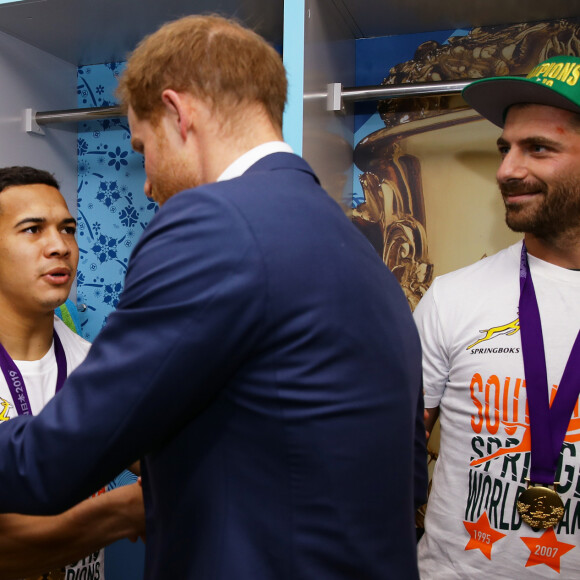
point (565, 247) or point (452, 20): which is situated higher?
point (452, 20)

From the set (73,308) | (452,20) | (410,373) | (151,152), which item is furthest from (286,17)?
(73,308)

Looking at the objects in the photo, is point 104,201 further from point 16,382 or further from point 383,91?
point 383,91

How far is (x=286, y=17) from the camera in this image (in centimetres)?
135

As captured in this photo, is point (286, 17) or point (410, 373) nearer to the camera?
point (410, 373)

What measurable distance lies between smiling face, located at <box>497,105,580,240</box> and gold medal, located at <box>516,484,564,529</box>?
0.45m

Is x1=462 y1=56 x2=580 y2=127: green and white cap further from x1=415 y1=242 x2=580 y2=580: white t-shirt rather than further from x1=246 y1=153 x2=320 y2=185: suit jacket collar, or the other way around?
x1=246 y1=153 x2=320 y2=185: suit jacket collar

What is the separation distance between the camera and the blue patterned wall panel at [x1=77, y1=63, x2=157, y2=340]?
1.99 meters

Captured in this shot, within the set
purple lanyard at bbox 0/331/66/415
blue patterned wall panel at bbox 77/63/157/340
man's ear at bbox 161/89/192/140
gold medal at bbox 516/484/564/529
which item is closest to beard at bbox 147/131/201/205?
man's ear at bbox 161/89/192/140

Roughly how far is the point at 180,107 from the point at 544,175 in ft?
2.38

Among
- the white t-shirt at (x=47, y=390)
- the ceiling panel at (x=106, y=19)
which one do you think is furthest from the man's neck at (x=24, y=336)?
the ceiling panel at (x=106, y=19)

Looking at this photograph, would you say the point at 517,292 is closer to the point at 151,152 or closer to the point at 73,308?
the point at 151,152

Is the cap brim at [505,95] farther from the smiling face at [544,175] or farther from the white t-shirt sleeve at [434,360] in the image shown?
the white t-shirt sleeve at [434,360]

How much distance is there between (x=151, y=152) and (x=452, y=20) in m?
1.10

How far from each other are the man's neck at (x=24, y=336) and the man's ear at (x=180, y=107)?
854 mm
